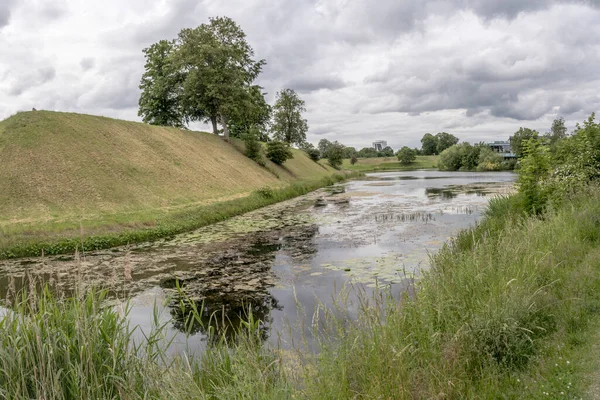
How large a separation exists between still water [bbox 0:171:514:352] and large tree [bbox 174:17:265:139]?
88.1ft

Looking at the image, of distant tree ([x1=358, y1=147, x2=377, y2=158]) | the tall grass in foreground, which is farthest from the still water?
distant tree ([x1=358, y1=147, x2=377, y2=158])

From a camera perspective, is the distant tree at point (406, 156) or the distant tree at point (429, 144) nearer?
the distant tree at point (406, 156)

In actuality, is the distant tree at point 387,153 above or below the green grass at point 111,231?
above

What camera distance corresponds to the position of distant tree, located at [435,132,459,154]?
182 meters

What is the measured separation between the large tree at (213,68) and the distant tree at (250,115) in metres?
0.50

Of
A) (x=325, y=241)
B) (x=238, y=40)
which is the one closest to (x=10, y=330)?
(x=325, y=241)

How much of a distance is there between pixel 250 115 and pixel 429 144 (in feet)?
511

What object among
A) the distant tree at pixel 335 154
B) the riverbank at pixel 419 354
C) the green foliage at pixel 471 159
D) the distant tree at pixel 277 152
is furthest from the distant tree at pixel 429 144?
the riverbank at pixel 419 354

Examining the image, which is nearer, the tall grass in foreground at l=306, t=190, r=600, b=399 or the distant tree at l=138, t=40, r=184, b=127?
the tall grass in foreground at l=306, t=190, r=600, b=399

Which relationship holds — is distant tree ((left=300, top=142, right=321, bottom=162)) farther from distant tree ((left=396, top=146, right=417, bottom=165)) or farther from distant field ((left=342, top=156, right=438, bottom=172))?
distant tree ((left=396, top=146, right=417, bottom=165))

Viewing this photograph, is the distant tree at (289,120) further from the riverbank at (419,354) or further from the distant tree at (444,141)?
A: the distant tree at (444,141)

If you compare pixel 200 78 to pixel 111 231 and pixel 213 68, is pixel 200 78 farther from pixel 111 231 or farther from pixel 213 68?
pixel 111 231

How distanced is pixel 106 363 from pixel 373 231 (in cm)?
1529

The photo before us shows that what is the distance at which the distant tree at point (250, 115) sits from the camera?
49719 mm
